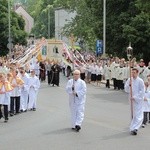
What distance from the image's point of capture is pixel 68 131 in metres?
15.4

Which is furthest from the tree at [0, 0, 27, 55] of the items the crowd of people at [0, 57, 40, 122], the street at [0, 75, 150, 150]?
the crowd of people at [0, 57, 40, 122]

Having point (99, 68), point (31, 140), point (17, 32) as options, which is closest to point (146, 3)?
point (99, 68)

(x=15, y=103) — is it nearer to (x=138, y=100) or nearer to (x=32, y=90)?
(x=32, y=90)

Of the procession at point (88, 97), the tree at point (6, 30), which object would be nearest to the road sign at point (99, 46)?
the procession at point (88, 97)

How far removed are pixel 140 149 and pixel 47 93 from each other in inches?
669

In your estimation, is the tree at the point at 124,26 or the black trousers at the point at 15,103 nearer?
the black trousers at the point at 15,103

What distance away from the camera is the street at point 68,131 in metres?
13.2

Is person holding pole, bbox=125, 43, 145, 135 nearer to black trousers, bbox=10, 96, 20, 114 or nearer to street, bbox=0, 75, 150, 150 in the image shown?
street, bbox=0, 75, 150, 150

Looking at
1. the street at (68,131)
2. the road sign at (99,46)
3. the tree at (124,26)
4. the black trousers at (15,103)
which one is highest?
the tree at (124,26)

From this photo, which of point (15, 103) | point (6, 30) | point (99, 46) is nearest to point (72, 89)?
point (15, 103)

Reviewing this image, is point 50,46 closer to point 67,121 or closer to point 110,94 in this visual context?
point 110,94

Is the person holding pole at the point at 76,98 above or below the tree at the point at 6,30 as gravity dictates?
below

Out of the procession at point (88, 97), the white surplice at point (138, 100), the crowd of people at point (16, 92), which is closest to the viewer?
the procession at point (88, 97)

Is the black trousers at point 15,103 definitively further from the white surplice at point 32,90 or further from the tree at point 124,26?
the tree at point 124,26
